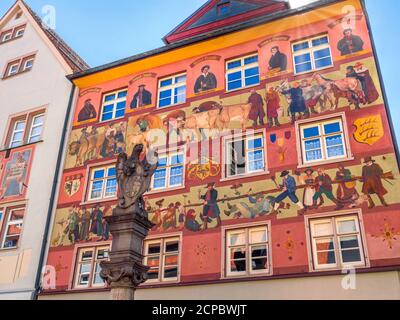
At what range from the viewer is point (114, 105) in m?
17.8

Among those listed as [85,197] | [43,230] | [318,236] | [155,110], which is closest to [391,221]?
[318,236]

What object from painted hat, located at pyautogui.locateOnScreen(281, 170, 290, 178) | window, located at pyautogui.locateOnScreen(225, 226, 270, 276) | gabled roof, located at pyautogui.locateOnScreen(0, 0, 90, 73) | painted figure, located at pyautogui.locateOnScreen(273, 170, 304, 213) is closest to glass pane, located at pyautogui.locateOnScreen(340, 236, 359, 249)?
painted figure, located at pyautogui.locateOnScreen(273, 170, 304, 213)

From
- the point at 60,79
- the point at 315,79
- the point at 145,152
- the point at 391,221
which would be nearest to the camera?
the point at 391,221

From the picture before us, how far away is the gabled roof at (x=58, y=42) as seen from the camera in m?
20.4

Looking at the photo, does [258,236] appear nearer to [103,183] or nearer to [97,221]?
[97,221]

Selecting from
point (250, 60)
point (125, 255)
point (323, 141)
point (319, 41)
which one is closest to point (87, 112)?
point (250, 60)

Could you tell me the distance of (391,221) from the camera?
11055 mm

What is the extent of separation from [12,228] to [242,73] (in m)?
10.2

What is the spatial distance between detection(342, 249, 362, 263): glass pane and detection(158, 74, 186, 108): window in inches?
308

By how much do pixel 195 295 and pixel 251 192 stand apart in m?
3.33

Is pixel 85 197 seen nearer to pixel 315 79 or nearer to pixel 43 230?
pixel 43 230

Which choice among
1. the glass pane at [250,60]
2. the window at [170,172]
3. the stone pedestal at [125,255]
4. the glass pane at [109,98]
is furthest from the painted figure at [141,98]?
the stone pedestal at [125,255]
